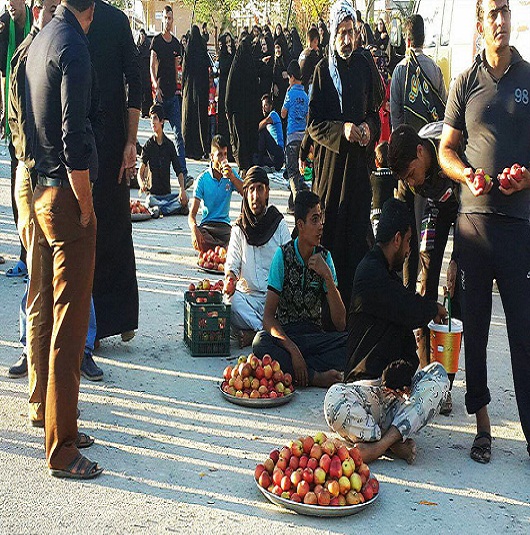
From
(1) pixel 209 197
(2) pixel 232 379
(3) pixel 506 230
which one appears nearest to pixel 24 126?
(2) pixel 232 379

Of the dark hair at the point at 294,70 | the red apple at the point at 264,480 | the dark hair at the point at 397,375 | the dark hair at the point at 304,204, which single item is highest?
the dark hair at the point at 294,70

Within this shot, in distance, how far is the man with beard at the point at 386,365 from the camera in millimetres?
4910

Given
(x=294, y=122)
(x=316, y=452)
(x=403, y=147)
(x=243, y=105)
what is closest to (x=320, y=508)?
(x=316, y=452)

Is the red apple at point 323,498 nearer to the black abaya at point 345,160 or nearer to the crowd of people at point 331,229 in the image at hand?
the crowd of people at point 331,229

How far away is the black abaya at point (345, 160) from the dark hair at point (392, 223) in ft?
6.02

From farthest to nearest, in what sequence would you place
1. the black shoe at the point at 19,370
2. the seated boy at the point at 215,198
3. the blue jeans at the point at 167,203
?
the blue jeans at the point at 167,203 < the seated boy at the point at 215,198 < the black shoe at the point at 19,370

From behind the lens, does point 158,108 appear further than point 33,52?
Yes

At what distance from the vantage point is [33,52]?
448 centimetres

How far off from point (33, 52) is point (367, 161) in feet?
10.9

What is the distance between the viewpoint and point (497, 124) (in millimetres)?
4734

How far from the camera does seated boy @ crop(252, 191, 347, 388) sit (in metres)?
6.05

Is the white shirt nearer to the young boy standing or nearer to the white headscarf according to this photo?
the white headscarf

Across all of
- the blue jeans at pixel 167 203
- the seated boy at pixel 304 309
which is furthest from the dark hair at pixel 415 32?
the blue jeans at pixel 167 203

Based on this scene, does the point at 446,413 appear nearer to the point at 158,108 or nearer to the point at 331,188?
the point at 331,188
